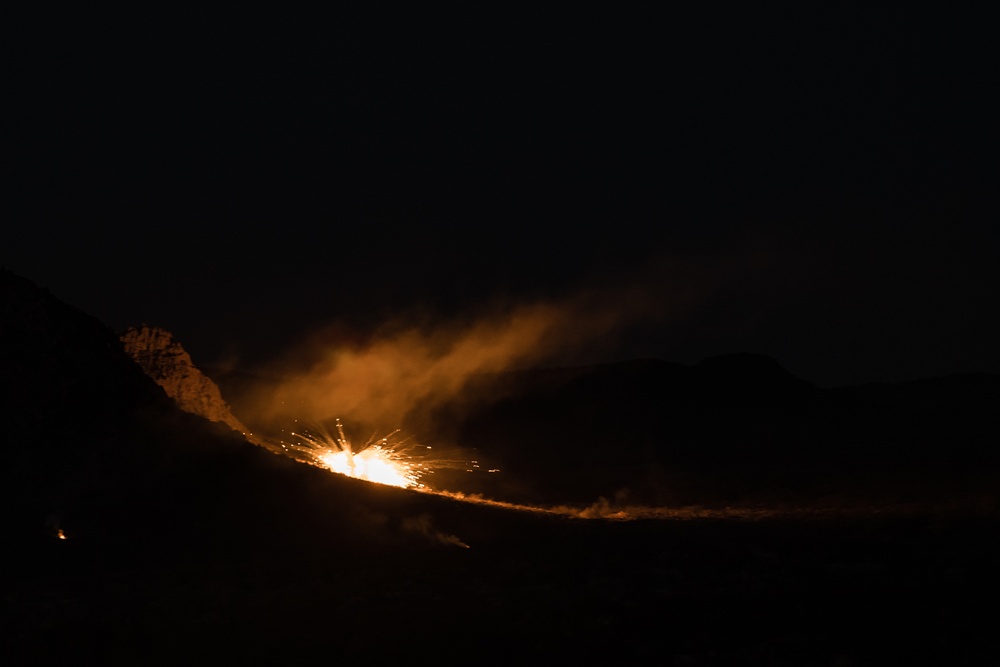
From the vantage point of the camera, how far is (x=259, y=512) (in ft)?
43.1

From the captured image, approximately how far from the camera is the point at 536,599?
9.90m

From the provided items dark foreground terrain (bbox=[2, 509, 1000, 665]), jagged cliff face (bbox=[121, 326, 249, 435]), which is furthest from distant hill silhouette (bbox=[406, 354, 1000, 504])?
jagged cliff face (bbox=[121, 326, 249, 435])

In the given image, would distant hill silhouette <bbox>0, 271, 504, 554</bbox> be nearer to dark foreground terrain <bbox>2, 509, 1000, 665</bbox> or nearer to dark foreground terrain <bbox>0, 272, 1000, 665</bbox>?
dark foreground terrain <bbox>0, 272, 1000, 665</bbox>

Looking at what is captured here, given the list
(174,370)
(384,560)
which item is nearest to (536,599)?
(384,560)

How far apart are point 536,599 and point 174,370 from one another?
33.4 ft

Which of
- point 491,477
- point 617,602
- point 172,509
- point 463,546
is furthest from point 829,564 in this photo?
point 491,477

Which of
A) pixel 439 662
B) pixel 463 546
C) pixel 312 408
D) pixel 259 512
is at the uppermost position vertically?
pixel 312 408

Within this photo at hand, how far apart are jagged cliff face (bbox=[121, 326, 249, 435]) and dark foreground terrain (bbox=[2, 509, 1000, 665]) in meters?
5.23

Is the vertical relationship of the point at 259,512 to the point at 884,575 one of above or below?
above

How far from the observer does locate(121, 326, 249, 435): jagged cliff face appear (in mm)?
17344

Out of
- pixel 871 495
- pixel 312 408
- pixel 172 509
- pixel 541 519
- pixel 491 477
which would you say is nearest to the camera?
pixel 172 509

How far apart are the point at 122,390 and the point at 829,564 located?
10.4 m

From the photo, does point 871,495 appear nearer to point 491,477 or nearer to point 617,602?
point 617,602

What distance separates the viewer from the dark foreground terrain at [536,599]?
8.66 metres
